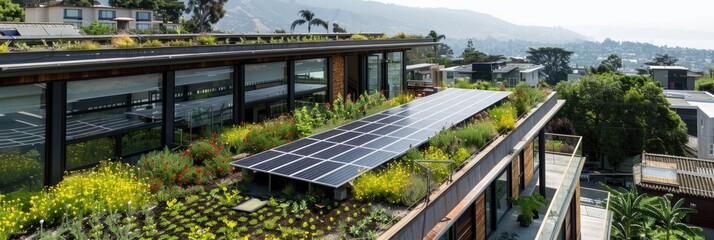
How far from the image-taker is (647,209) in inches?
1042

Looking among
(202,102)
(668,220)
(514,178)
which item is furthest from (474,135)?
(668,220)

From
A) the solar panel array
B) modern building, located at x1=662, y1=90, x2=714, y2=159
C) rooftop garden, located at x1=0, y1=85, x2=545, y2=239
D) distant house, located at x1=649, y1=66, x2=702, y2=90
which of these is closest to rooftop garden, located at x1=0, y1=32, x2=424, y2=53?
rooftop garden, located at x1=0, y1=85, x2=545, y2=239

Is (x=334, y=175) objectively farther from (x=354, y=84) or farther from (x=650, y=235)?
(x=650, y=235)

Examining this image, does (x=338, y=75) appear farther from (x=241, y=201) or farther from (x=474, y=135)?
(x=241, y=201)

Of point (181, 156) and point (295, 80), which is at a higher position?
point (295, 80)

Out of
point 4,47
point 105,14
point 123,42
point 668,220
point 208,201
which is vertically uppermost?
point 105,14

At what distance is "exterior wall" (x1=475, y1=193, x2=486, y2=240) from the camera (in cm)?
1214

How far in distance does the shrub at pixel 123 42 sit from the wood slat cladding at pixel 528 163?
Result: 44.3 ft

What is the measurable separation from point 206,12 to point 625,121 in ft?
173

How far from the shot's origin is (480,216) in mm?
12453

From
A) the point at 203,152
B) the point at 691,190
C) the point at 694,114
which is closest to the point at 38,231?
the point at 203,152

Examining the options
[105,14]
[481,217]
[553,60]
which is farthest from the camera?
[553,60]

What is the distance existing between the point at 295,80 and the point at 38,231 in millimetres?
9892

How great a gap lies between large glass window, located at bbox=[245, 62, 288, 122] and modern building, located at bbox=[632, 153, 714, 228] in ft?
90.9
